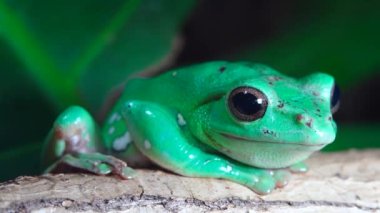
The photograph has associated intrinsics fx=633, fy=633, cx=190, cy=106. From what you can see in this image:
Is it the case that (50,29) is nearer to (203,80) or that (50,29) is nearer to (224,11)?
(203,80)

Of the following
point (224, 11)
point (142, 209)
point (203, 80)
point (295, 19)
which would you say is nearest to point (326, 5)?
point (295, 19)

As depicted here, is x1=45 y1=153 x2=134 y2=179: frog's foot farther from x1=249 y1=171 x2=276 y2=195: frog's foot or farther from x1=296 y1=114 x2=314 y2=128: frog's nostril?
x1=296 y1=114 x2=314 y2=128: frog's nostril

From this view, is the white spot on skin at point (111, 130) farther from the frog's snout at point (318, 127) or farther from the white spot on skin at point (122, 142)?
the frog's snout at point (318, 127)

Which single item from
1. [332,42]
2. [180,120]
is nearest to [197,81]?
[180,120]

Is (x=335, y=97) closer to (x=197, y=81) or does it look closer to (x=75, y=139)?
(x=197, y=81)

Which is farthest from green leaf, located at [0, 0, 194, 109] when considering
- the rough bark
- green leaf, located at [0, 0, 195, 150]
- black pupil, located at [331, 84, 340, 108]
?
black pupil, located at [331, 84, 340, 108]

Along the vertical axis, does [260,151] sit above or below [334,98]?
below
